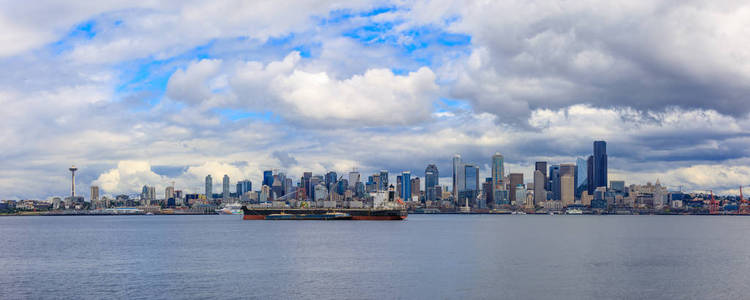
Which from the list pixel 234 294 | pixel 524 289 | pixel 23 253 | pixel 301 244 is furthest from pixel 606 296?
pixel 23 253

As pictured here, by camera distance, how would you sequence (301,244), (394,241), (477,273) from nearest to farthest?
→ (477,273), (301,244), (394,241)

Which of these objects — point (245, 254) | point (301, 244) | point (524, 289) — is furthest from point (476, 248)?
point (524, 289)

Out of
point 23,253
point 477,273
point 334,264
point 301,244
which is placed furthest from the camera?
point 301,244

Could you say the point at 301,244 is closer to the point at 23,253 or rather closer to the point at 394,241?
the point at 394,241

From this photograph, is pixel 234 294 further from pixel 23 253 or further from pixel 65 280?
pixel 23 253

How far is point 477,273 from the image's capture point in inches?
2997

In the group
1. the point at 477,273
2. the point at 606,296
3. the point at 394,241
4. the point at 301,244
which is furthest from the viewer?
the point at 394,241

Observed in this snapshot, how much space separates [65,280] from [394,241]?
72.7 m

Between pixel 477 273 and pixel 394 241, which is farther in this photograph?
pixel 394 241

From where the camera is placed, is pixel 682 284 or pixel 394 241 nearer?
pixel 682 284

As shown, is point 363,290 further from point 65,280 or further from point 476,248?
point 476,248

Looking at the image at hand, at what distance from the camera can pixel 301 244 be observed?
123 meters

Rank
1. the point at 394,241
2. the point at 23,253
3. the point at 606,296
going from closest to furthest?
the point at 606,296 → the point at 23,253 → the point at 394,241

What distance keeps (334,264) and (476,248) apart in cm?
3733
